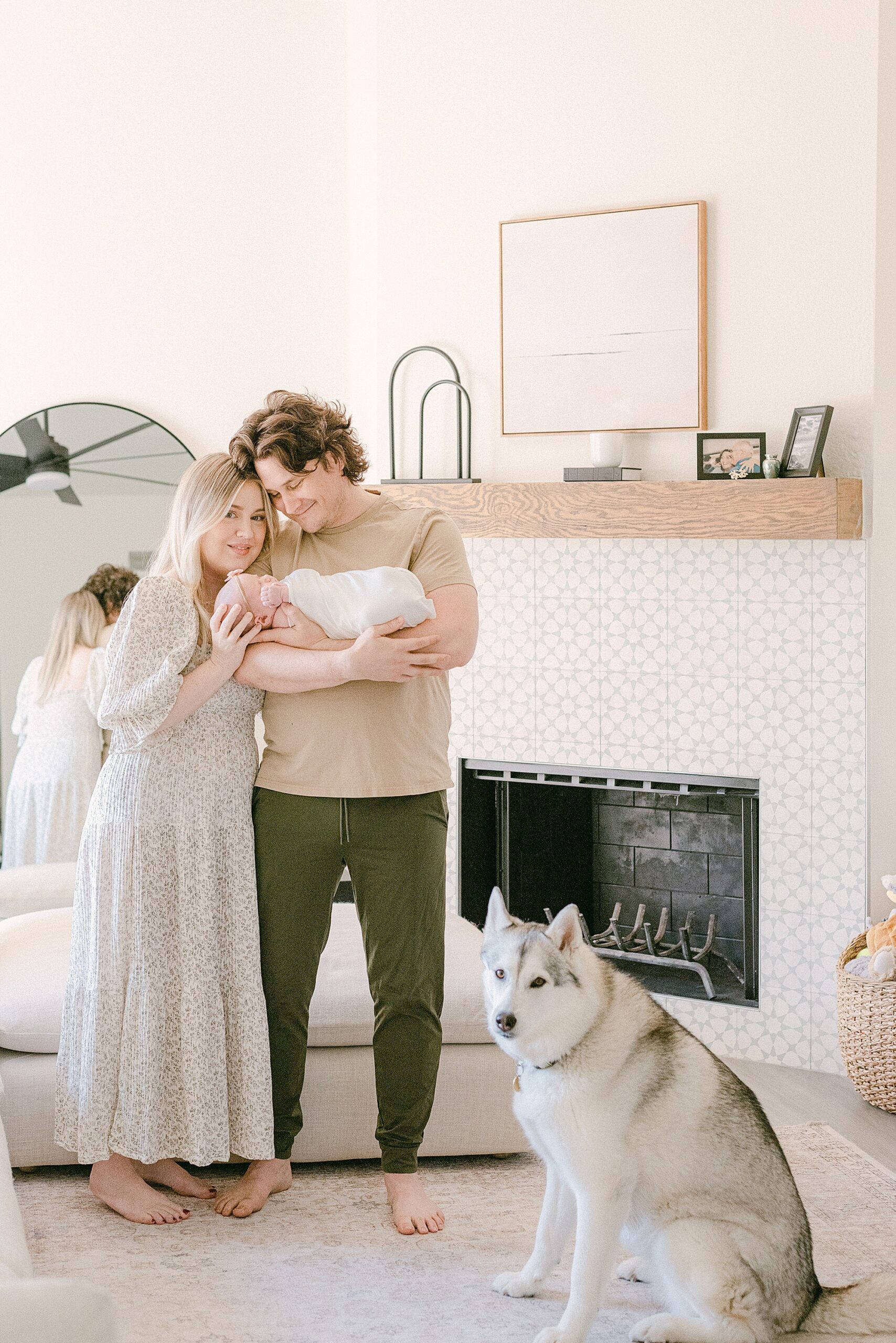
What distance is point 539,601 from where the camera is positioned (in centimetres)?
370

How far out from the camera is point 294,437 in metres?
2.18

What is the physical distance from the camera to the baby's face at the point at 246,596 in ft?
7.16

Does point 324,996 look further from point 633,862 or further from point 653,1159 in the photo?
point 633,862

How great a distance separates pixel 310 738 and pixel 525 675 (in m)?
1.57

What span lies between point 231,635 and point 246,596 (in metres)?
0.07

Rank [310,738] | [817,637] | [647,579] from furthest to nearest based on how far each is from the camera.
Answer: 1. [647,579]
2. [817,637]
3. [310,738]

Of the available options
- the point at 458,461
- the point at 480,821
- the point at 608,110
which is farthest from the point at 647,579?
the point at 608,110

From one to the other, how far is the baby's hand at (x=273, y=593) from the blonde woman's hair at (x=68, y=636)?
206 cm

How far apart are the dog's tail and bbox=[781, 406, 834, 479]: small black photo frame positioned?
1918mm

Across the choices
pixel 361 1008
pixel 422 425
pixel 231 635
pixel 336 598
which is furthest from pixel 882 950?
pixel 422 425

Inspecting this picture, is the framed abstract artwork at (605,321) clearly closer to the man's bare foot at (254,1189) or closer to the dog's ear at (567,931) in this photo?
the dog's ear at (567,931)

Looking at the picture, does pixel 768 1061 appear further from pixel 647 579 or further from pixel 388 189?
pixel 388 189

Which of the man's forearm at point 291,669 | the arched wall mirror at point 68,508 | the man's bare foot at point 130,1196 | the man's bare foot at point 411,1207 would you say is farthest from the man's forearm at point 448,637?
the arched wall mirror at point 68,508

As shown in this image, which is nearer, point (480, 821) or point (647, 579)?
point (647, 579)
